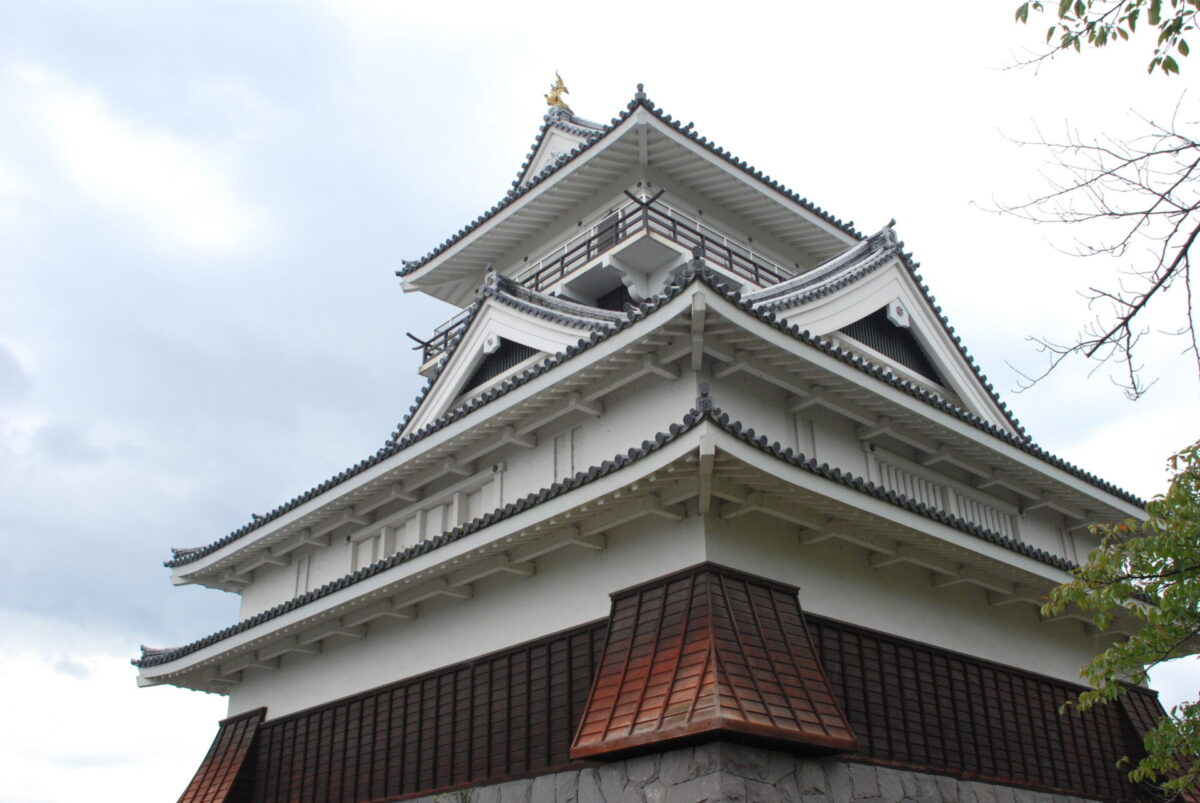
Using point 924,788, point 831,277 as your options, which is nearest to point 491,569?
point 924,788

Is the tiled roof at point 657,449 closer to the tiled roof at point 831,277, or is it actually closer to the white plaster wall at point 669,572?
the white plaster wall at point 669,572

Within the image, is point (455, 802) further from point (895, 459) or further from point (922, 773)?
point (895, 459)

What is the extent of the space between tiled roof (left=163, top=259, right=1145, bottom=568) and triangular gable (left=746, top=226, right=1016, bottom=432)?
36cm

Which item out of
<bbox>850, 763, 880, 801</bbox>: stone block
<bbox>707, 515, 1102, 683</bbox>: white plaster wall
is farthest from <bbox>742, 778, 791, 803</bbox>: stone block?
<bbox>707, 515, 1102, 683</bbox>: white plaster wall

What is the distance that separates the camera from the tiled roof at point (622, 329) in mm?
11805

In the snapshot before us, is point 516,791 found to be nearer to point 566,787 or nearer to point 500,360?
point 566,787

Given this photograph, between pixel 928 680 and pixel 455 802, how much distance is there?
20.5 ft

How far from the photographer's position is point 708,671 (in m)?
9.91

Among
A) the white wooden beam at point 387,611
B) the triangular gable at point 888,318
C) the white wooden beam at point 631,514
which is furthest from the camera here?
the triangular gable at point 888,318

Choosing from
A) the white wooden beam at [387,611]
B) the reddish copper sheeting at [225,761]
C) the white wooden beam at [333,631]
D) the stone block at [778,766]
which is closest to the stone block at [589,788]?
the stone block at [778,766]

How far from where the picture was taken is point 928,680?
42.5 feet

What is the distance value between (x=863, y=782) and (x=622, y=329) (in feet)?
19.3

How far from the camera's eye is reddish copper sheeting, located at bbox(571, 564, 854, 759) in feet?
31.7

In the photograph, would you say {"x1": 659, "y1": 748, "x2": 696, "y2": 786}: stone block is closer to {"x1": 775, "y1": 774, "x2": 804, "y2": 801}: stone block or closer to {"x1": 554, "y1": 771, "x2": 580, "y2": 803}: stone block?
{"x1": 775, "y1": 774, "x2": 804, "y2": 801}: stone block
